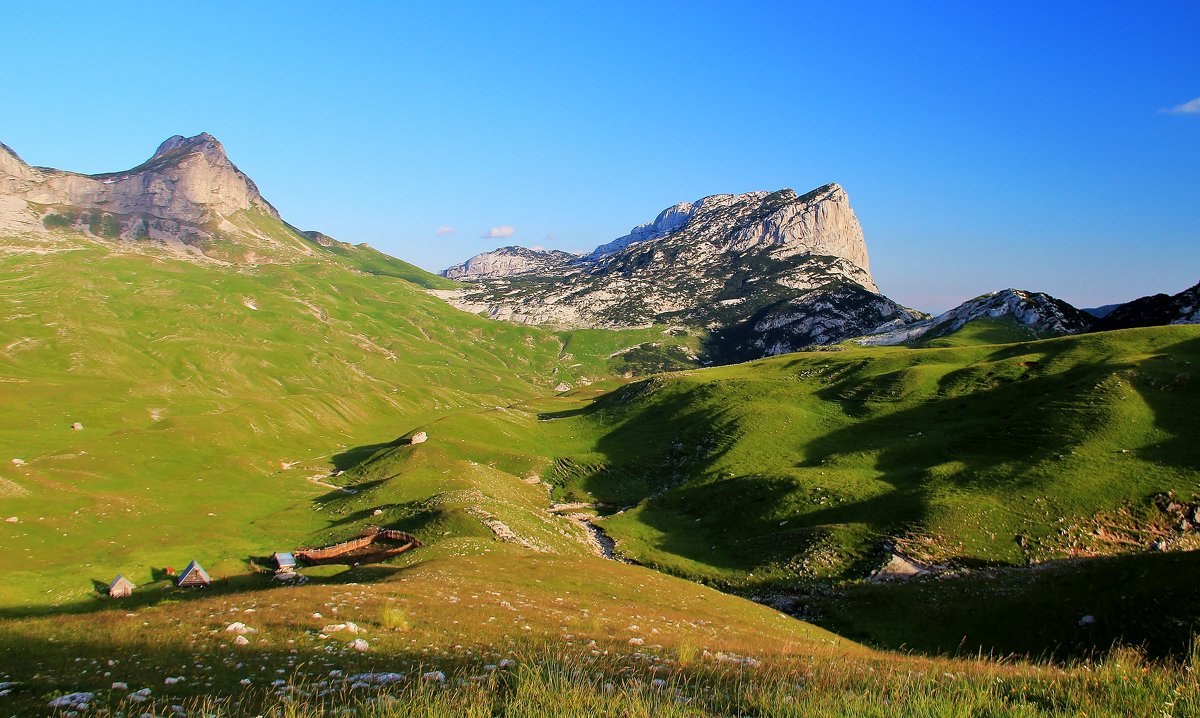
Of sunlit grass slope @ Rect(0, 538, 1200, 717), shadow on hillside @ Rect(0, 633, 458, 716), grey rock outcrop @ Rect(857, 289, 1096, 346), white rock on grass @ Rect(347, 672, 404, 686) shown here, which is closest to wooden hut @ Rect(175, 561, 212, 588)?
sunlit grass slope @ Rect(0, 538, 1200, 717)

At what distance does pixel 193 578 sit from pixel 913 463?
235ft

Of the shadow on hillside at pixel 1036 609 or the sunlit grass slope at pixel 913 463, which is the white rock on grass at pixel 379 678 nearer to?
the shadow on hillside at pixel 1036 609

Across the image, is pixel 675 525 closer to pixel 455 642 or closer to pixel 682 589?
pixel 682 589

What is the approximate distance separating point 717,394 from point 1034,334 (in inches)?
4792

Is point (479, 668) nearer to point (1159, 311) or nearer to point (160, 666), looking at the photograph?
point (160, 666)

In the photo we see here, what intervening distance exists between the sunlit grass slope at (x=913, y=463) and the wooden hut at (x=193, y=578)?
129 feet

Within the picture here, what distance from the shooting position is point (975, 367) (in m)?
89.6

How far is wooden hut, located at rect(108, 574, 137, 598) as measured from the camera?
151ft

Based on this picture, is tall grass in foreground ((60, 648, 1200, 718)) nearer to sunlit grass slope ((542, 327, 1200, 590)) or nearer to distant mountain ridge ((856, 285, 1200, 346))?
sunlit grass slope ((542, 327, 1200, 590))

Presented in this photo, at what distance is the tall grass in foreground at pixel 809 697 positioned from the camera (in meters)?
7.05

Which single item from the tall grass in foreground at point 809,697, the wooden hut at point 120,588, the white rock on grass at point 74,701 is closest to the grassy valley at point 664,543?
the tall grass in foreground at point 809,697

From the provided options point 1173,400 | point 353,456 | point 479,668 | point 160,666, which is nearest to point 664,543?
point 1173,400

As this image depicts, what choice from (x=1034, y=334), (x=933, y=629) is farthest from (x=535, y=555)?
(x=1034, y=334)

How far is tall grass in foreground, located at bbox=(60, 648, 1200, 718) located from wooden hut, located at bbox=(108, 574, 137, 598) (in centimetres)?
4847
